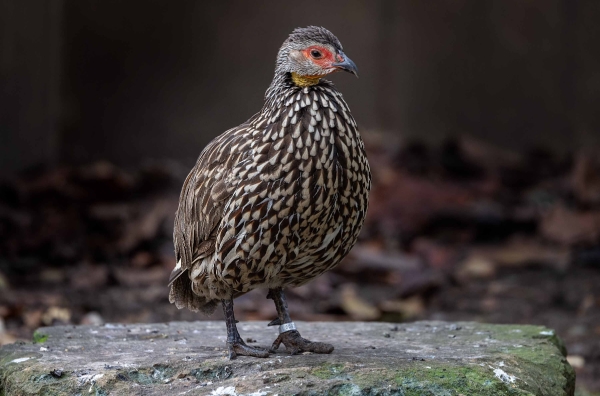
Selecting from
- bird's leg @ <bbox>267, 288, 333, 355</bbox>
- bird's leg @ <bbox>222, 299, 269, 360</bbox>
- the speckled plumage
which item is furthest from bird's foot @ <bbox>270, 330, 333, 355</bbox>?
the speckled plumage

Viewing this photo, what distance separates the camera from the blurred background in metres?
8.68

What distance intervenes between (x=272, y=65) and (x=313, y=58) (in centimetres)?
568

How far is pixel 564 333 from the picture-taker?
256 inches

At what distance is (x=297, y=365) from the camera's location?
11.8 feet

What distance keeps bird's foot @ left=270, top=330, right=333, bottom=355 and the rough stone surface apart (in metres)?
0.05

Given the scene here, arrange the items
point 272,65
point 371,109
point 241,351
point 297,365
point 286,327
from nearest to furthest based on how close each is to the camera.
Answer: point 297,365 → point 241,351 → point 286,327 → point 272,65 → point 371,109

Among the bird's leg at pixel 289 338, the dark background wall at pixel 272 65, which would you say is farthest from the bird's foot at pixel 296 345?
the dark background wall at pixel 272 65

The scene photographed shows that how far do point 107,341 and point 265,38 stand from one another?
227 inches

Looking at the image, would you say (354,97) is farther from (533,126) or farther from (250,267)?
(250,267)

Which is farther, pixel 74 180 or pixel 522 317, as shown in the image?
pixel 74 180

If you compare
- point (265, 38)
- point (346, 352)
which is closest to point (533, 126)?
point (265, 38)

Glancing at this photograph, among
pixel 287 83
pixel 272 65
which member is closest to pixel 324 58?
pixel 287 83

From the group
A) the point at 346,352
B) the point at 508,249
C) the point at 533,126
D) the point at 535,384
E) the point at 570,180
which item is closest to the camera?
the point at 535,384

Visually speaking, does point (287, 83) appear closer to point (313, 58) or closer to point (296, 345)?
point (313, 58)
